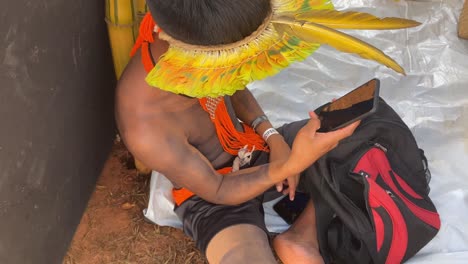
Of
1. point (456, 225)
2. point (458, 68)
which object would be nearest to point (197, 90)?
point (456, 225)

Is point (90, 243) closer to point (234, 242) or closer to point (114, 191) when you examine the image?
point (114, 191)

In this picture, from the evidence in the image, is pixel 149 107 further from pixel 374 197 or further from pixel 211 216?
pixel 374 197

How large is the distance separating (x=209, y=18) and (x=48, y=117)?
0.54 m

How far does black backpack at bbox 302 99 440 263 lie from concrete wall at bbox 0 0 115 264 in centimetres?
68

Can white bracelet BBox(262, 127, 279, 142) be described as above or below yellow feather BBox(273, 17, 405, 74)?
below

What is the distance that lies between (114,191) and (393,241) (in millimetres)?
892

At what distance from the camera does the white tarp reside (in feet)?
5.41

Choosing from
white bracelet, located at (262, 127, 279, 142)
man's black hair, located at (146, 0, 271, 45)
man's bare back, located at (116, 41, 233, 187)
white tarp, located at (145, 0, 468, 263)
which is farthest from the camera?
white tarp, located at (145, 0, 468, 263)

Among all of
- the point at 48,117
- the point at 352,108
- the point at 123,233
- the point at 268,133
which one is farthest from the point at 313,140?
the point at 123,233

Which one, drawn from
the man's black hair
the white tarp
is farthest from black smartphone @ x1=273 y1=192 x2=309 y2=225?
the man's black hair

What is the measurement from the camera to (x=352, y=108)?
1.26 meters

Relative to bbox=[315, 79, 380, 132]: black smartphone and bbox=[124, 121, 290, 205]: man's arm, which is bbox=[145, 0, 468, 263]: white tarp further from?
bbox=[315, 79, 380, 132]: black smartphone

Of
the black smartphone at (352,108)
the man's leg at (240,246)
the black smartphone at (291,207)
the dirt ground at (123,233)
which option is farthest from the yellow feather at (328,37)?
the dirt ground at (123,233)

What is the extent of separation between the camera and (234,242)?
4.36 ft
